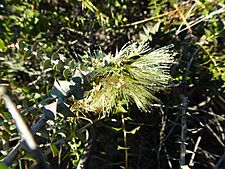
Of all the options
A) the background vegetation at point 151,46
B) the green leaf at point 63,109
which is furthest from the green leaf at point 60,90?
the background vegetation at point 151,46

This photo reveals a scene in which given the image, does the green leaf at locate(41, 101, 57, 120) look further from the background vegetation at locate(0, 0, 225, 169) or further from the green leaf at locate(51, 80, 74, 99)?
the background vegetation at locate(0, 0, 225, 169)

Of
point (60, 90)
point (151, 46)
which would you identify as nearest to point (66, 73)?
point (60, 90)

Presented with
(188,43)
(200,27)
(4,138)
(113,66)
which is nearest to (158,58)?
(113,66)

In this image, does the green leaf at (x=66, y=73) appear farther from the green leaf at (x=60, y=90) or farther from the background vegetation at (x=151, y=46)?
the background vegetation at (x=151, y=46)

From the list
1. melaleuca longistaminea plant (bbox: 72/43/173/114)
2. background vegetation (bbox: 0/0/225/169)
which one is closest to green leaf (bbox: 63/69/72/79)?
melaleuca longistaminea plant (bbox: 72/43/173/114)

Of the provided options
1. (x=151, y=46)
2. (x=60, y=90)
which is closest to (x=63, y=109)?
(x=60, y=90)

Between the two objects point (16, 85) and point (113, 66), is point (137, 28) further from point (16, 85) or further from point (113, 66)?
point (113, 66)

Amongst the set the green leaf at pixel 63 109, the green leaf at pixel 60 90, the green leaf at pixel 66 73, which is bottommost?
the green leaf at pixel 63 109

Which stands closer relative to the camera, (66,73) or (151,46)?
(66,73)

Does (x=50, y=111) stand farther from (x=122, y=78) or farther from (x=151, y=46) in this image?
(x=151, y=46)

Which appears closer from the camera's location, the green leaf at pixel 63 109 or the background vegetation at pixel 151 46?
the green leaf at pixel 63 109
